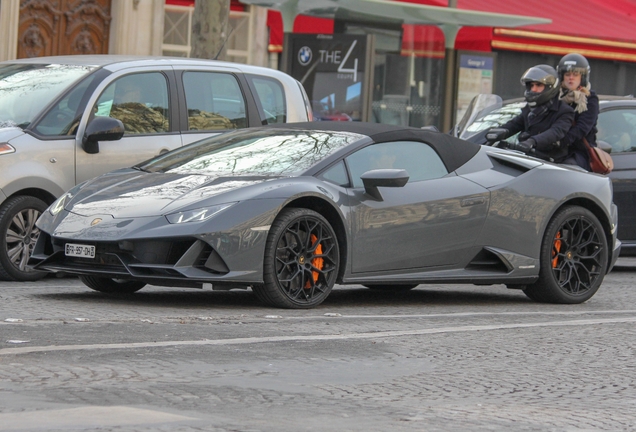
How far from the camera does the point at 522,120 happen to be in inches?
494

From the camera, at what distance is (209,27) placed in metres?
17.2

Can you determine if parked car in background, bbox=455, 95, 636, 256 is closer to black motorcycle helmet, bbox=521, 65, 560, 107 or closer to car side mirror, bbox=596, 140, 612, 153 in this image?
car side mirror, bbox=596, 140, 612, 153

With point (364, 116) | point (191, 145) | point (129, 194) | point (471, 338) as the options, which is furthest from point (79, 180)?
point (364, 116)

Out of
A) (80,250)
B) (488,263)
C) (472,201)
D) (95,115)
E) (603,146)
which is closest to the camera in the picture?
(80,250)

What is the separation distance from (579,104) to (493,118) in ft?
6.42

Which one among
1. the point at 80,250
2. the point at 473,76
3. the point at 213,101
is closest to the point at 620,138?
the point at 213,101

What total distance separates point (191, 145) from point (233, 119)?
Result: 5.94ft

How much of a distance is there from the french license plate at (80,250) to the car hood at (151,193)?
0.22 metres

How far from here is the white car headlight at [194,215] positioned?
812 centimetres

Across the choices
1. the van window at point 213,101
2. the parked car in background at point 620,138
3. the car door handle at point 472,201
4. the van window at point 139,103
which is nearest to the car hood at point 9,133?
the van window at point 139,103

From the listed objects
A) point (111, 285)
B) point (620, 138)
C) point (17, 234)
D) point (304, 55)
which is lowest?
point (111, 285)

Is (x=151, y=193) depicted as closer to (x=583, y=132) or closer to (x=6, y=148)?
(x=6, y=148)

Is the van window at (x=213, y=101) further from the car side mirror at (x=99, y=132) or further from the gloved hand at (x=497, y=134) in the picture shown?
the gloved hand at (x=497, y=134)

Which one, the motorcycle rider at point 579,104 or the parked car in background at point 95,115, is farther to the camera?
the motorcycle rider at point 579,104
